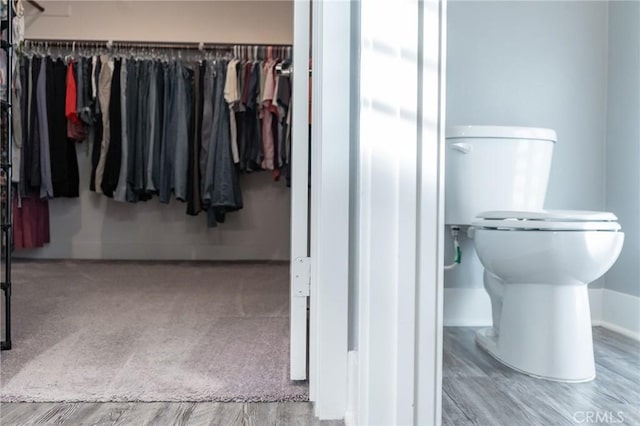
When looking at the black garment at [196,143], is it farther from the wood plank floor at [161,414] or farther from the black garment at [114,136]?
the wood plank floor at [161,414]

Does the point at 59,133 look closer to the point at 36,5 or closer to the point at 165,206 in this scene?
the point at 165,206

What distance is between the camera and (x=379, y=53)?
64 cm

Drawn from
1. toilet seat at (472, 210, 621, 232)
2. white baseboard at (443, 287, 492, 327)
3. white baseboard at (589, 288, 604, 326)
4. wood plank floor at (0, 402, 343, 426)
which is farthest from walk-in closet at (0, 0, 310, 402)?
white baseboard at (589, 288, 604, 326)

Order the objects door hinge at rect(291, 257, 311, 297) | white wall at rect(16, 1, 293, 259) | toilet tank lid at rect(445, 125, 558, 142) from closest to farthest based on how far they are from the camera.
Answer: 1. door hinge at rect(291, 257, 311, 297)
2. toilet tank lid at rect(445, 125, 558, 142)
3. white wall at rect(16, 1, 293, 259)

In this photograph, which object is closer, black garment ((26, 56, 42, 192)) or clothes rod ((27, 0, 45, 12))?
black garment ((26, 56, 42, 192))

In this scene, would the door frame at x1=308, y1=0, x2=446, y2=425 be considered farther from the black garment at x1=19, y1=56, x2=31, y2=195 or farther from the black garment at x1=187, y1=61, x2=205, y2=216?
the black garment at x1=19, y1=56, x2=31, y2=195

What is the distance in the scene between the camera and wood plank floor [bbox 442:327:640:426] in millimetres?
911

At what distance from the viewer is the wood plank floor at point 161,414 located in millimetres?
854

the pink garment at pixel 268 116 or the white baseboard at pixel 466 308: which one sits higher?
the pink garment at pixel 268 116

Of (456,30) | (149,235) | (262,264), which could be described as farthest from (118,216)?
(456,30)

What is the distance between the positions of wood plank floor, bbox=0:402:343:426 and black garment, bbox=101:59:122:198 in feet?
7.19

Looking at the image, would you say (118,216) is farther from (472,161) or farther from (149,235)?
(472,161)

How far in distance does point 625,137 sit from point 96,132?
2.85m

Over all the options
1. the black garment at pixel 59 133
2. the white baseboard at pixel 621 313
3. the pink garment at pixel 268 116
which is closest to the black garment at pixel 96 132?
the black garment at pixel 59 133
